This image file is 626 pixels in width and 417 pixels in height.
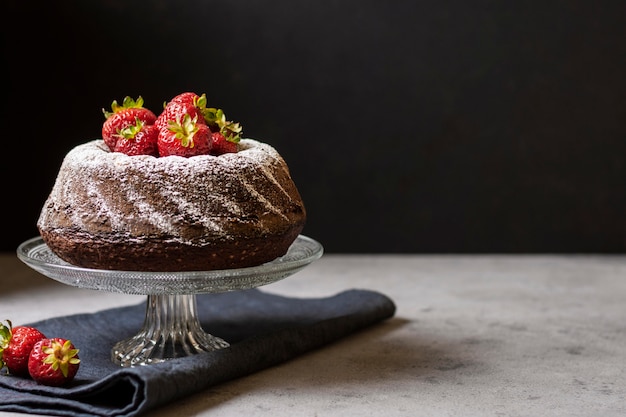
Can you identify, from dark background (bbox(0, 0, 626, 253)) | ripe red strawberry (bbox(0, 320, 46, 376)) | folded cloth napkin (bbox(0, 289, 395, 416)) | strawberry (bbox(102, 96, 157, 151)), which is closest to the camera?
folded cloth napkin (bbox(0, 289, 395, 416))

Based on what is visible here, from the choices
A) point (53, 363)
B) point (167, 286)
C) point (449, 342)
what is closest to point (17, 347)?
point (53, 363)

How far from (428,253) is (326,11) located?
94 centimetres

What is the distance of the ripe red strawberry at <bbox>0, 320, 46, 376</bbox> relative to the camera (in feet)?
5.59

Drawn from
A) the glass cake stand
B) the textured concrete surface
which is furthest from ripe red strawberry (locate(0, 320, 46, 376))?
the textured concrete surface

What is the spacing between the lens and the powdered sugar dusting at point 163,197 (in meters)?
1.72

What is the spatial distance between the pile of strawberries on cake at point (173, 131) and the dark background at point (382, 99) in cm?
139

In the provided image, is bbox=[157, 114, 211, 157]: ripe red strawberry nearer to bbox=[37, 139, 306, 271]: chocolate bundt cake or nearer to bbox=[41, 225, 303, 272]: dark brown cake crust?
bbox=[37, 139, 306, 271]: chocolate bundt cake

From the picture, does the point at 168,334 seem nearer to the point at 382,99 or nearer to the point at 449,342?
the point at 449,342

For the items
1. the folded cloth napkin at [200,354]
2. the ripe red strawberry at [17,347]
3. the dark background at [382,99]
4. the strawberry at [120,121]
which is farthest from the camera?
the dark background at [382,99]

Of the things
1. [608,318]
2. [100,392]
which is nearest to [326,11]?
[608,318]

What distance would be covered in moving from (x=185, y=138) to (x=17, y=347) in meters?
0.49

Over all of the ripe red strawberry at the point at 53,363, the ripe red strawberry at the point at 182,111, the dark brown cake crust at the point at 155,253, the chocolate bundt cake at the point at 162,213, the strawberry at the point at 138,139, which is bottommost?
the ripe red strawberry at the point at 53,363

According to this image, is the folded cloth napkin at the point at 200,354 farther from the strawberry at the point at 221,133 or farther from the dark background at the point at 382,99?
the dark background at the point at 382,99

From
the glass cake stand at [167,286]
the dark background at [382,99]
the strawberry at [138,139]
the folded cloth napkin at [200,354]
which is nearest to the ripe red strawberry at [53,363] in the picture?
the folded cloth napkin at [200,354]
